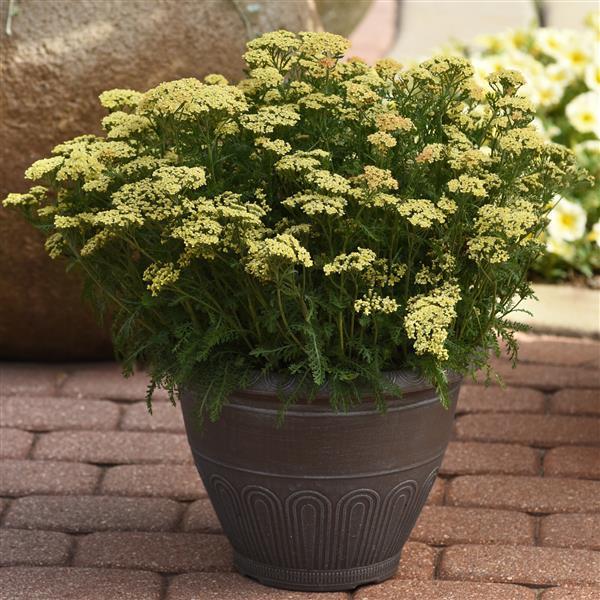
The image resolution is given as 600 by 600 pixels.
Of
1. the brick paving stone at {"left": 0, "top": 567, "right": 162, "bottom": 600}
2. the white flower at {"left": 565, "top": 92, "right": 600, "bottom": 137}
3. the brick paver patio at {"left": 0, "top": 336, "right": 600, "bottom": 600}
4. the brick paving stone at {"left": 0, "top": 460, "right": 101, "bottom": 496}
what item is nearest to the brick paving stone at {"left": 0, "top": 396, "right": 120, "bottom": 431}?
the brick paver patio at {"left": 0, "top": 336, "right": 600, "bottom": 600}

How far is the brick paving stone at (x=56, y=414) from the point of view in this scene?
3555 mm

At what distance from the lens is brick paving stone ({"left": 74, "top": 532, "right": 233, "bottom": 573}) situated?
2.75 metres

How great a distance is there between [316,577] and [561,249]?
245cm

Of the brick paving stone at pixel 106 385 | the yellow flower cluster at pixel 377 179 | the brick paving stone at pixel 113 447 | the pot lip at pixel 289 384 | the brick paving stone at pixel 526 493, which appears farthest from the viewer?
the brick paving stone at pixel 106 385

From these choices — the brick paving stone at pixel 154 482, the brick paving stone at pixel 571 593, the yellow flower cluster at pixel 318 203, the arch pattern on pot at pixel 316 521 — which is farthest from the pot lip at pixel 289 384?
the brick paving stone at pixel 154 482

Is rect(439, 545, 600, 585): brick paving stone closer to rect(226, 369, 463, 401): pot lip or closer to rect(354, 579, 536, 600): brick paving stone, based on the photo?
rect(354, 579, 536, 600): brick paving stone

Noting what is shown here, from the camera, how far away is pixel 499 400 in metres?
3.71

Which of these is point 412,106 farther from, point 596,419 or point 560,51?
point 560,51

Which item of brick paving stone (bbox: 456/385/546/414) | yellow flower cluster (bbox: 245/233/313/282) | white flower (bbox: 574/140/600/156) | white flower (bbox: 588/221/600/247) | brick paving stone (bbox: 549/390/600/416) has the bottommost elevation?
brick paving stone (bbox: 456/385/546/414)

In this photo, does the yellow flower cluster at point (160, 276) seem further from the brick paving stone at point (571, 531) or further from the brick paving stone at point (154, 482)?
the brick paving stone at point (571, 531)

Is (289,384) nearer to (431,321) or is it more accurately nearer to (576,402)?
(431,321)

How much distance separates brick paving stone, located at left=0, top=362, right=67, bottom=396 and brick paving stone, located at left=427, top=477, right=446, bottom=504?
49.6 inches

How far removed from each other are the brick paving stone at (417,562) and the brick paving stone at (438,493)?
243 millimetres

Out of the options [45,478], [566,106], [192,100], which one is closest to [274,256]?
[192,100]
